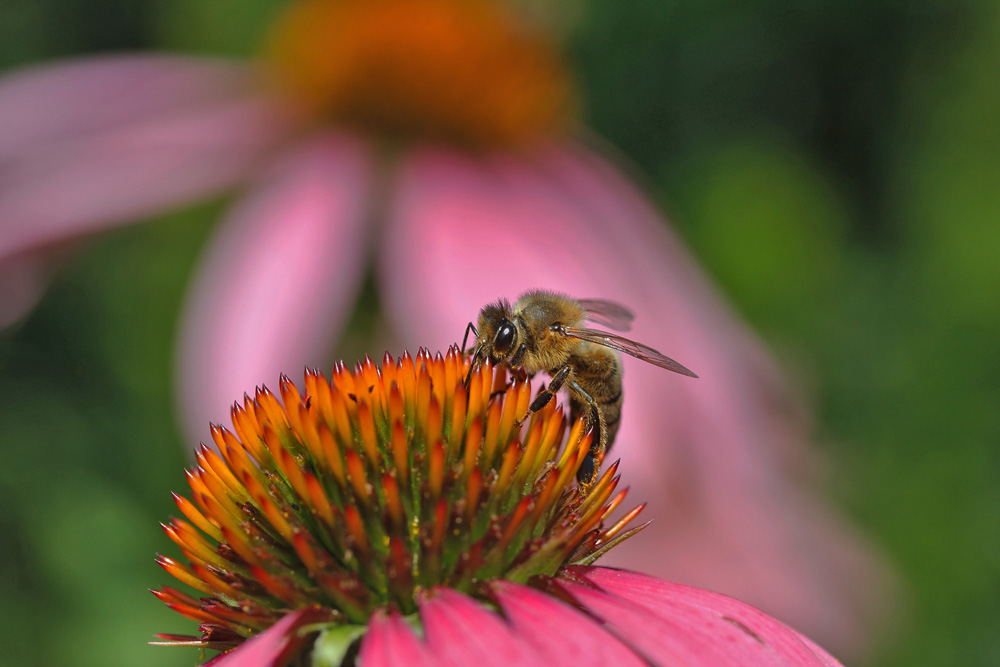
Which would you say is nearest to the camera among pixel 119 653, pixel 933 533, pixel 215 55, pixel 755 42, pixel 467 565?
pixel 467 565

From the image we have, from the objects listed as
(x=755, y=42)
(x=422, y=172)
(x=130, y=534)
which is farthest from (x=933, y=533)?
(x=755, y=42)

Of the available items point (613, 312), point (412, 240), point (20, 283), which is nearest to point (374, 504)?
point (613, 312)

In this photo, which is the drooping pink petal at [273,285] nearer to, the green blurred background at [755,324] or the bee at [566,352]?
the green blurred background at [755,324]

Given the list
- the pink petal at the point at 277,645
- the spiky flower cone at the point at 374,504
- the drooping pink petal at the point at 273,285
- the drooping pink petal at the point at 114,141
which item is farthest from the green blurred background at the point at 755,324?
the pink petal at the point at 277,645

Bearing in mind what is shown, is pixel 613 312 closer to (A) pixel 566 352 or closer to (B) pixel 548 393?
(A) pixel 566 352

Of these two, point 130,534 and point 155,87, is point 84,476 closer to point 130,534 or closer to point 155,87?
point 130,534

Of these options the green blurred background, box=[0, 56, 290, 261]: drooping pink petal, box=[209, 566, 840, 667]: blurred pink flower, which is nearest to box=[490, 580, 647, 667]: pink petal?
box=[209, 566, 840, 667]: blurred pink flower

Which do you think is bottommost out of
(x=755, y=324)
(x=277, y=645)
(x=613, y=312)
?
(x=277, y=645)
